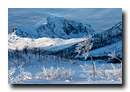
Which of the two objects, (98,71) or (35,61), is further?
(35,61)
